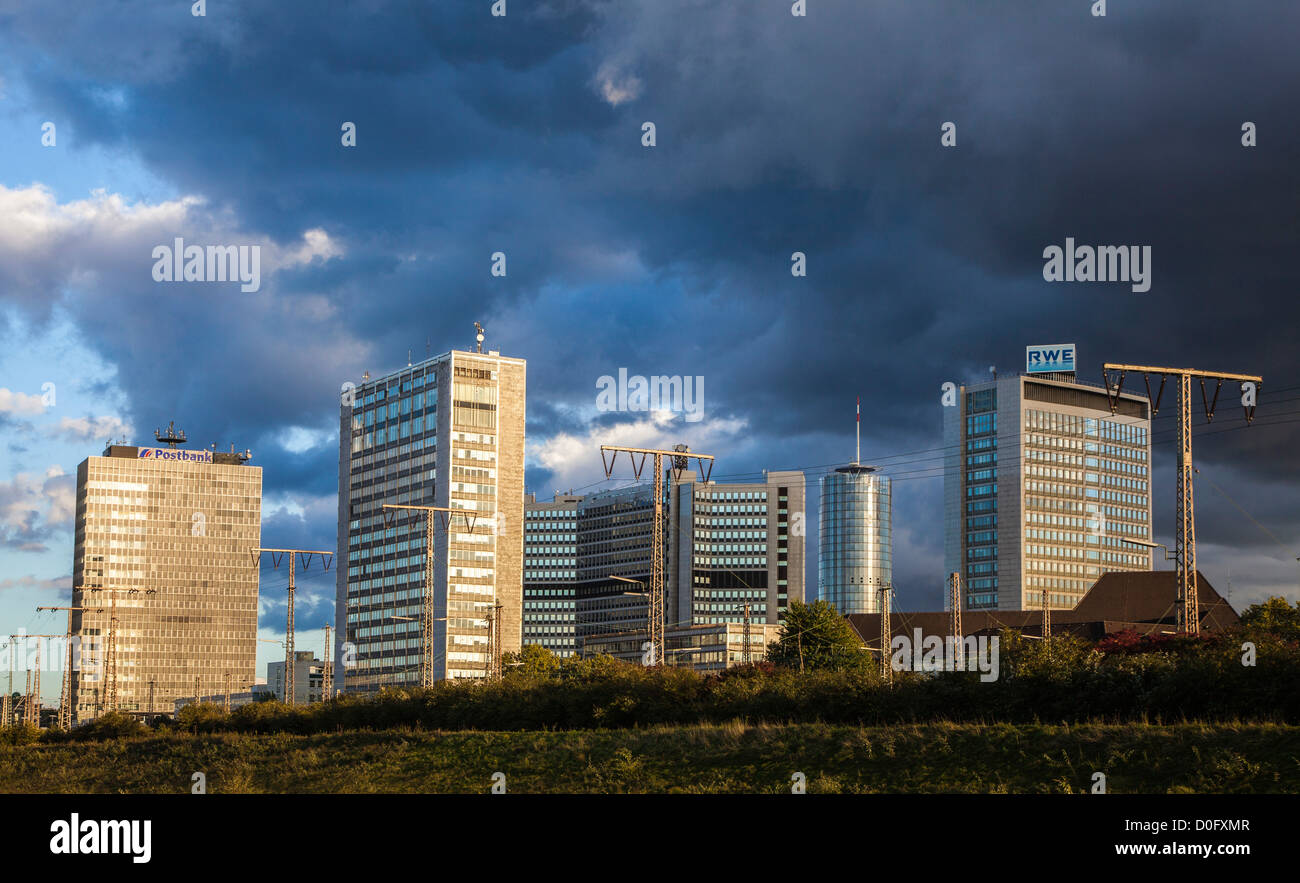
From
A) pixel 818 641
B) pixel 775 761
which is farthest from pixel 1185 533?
pixel 818 641

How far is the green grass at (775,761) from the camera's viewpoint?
3450 centimetres

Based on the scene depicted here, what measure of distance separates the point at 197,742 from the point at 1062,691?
5115 cm

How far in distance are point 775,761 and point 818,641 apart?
9586 cm

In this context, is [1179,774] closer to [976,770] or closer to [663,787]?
[976,770]

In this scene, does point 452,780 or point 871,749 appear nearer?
point 871,749

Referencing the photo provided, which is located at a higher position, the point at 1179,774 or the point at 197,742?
the point at 1179,774

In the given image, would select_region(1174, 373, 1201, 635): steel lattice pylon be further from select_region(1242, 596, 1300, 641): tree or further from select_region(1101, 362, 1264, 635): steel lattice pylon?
select_region(1242, 596, 1300, 641): tree

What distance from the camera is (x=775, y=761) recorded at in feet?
138

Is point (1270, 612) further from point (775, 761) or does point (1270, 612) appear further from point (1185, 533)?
point (775, 761)

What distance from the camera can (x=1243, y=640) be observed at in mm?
50375

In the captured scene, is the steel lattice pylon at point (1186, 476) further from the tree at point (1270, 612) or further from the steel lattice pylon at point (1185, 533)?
the tree at point (1270, 612)

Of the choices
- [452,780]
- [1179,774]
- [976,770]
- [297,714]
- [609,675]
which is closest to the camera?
[1179,774]
